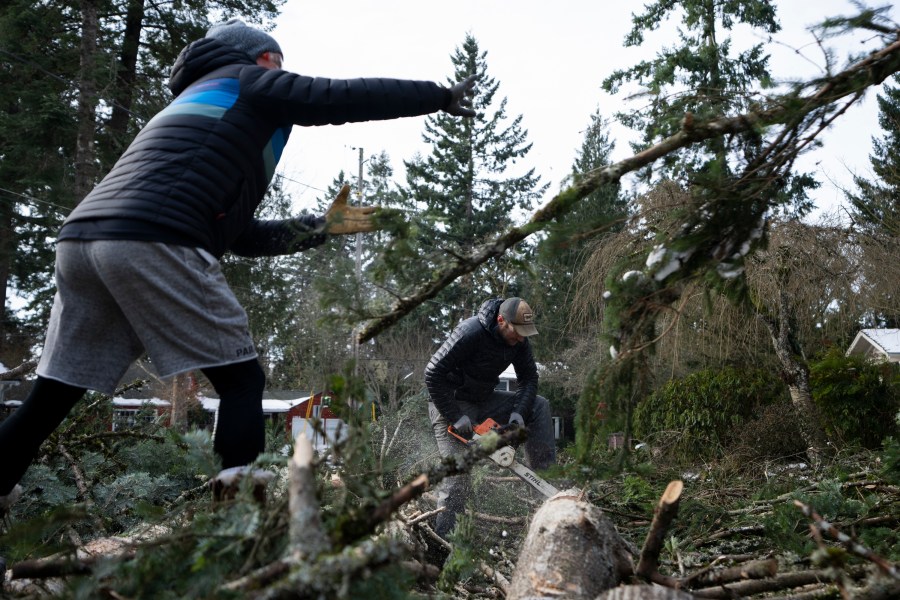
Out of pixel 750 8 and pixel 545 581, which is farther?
pixel 750 8

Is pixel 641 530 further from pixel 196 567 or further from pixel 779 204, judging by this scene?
pixel 196 567

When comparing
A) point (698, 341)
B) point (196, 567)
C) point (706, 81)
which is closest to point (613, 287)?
point (196, 567)

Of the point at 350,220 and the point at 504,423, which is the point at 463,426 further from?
the point at 350,220

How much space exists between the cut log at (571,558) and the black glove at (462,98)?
1.37 m

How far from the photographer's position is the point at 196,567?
1.40 metres

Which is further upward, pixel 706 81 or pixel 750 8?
pixel 750 8

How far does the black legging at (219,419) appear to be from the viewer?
211 centimetres

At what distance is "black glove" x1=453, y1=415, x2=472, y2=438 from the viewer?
4855 mm

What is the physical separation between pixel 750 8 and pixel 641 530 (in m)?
15.1

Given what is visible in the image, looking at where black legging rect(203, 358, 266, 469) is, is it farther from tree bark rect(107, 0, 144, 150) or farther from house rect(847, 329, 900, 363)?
house rect(847, 329, 900, 363)

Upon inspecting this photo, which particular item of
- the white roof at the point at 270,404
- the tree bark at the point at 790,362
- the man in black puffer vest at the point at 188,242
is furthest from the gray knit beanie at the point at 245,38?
the white roof at the point at 270,404

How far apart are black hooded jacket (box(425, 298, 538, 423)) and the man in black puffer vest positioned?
2667mm

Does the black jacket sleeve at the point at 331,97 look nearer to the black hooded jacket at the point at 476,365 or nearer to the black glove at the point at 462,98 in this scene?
the black glove at the point at 462,98

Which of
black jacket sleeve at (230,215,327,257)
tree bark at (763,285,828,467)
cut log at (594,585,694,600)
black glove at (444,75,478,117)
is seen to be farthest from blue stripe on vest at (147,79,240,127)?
tree bark at (763,285,828,467)
